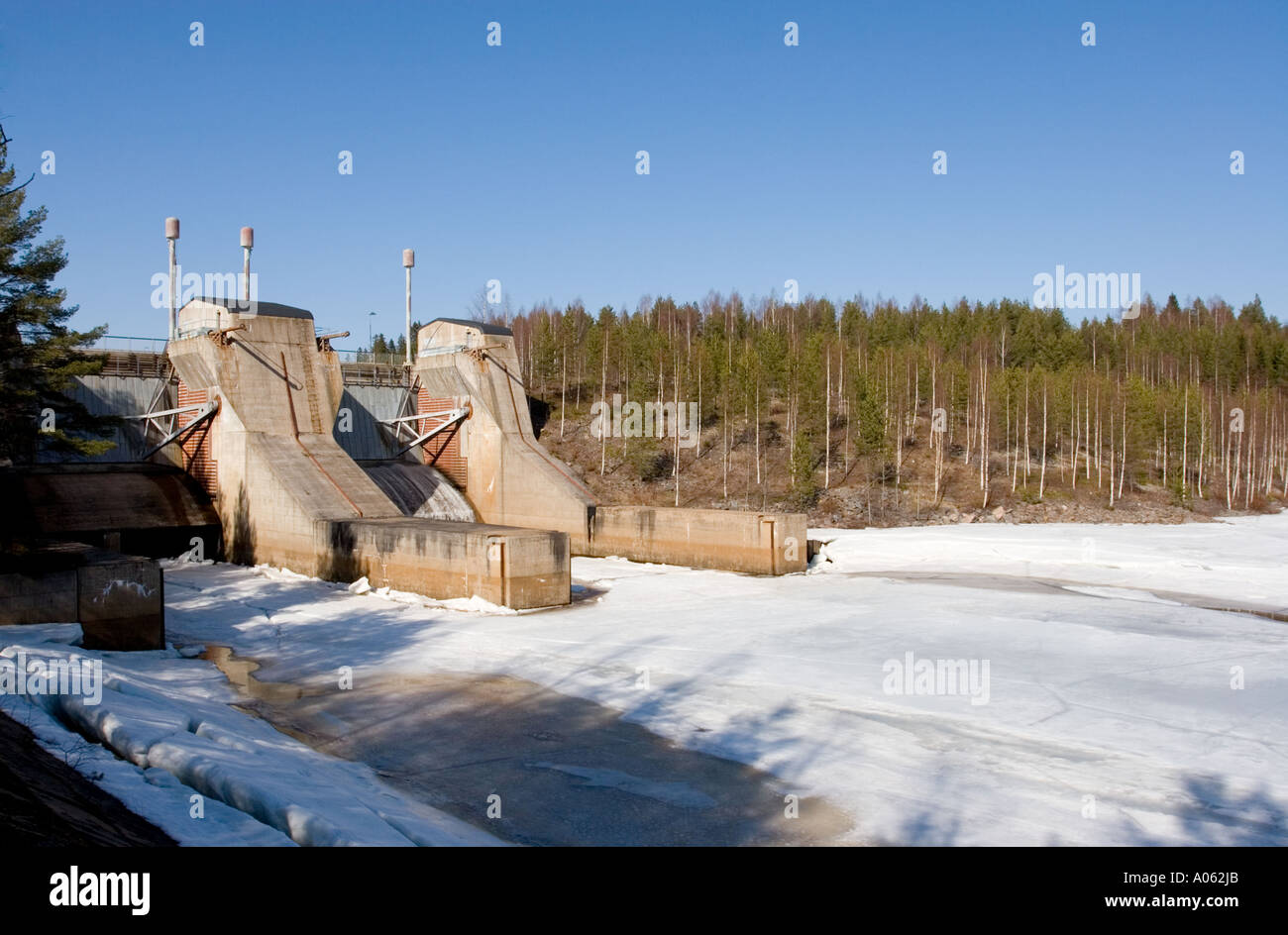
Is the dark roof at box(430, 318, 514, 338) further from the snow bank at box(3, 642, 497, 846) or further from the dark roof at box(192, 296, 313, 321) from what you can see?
the snow bank at box(3, 642, 497, 846)

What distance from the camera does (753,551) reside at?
21203 millimetres

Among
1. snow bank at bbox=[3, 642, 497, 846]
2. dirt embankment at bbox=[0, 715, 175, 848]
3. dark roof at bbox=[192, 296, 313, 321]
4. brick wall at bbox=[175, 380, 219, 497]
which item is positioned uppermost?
dark roof at bbox=[192, 296, 313, 321]

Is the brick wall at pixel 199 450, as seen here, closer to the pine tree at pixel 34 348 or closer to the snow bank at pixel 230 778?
the pine tree at pixel 34 348

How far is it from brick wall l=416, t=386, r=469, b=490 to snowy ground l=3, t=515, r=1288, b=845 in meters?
7.20

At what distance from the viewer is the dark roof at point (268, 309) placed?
22453 millimetres

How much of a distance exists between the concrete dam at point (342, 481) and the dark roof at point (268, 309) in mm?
45

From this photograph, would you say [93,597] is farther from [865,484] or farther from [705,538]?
[865,484]

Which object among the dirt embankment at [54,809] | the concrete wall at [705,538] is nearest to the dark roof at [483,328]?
the concrete wall at [705,538]

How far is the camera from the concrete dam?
58.1 feet

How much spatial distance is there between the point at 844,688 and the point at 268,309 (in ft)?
58.0

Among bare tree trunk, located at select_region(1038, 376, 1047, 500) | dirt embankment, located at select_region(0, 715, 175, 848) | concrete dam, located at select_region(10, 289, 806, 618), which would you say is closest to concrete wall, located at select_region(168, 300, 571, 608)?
concrete dam, located at select_region(10, 289, 806, 618)
